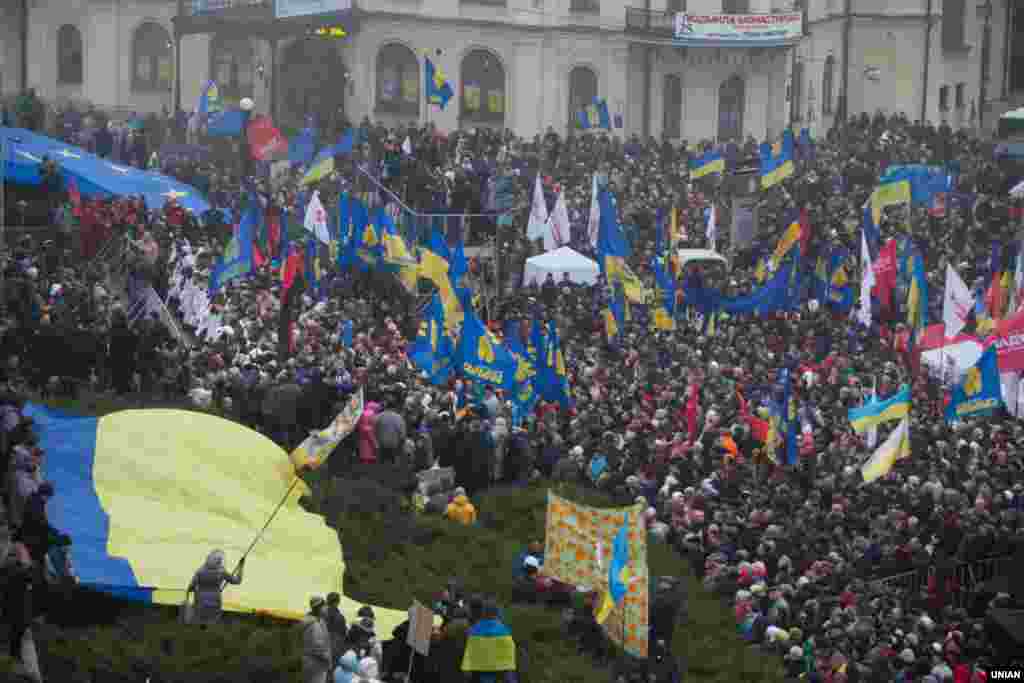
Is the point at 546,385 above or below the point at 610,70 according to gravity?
below

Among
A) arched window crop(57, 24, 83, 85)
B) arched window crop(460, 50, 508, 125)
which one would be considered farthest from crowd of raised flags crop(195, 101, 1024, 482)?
arched window crop(57, 24, 83, 85)

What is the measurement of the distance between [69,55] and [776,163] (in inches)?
834

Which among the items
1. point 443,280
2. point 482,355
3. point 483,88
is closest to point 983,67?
point 483,88

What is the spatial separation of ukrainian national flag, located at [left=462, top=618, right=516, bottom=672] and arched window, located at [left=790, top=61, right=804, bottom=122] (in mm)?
42474

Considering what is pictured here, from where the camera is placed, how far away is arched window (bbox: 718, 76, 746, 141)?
57.5 meters

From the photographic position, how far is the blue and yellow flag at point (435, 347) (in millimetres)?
27406

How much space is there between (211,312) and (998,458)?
35.5ft

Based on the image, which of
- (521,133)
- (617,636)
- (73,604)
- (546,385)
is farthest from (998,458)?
(521,133)

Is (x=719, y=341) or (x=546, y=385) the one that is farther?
(x=719, y=341)

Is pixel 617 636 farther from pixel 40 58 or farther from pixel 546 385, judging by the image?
pixel 40 58

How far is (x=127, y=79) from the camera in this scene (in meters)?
54.2

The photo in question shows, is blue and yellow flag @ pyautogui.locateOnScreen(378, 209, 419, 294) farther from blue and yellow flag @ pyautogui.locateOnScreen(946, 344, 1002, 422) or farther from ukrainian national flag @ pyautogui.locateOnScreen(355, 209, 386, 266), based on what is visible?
blue and yellow flag @ pyautogui.locateOnScreen(946, 344, 1002, 422)

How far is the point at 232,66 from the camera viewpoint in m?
53.9

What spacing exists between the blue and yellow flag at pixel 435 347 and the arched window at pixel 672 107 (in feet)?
99.1
